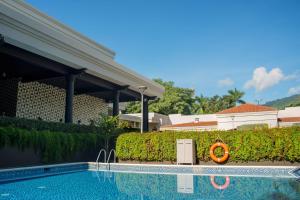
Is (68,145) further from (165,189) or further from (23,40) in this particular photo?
(165,189)

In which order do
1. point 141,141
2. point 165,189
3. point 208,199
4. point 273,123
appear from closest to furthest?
point 208,199
point 165,189
point 141,141
point 273,123

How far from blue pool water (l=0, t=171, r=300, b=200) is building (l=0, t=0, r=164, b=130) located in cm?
492

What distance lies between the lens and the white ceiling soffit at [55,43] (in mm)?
10594

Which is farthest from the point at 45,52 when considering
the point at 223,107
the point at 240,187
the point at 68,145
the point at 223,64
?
the point at 223,107

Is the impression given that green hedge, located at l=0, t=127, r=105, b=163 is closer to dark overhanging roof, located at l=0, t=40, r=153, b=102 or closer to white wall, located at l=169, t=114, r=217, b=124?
dark overhanging roof, located at l=0, t=40, r=153, b=102

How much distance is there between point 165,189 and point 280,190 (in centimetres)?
281

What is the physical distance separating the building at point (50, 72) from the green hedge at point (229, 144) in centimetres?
353

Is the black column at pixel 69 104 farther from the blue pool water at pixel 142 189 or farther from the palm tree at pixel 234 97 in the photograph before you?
the palm tree at pixel 234 97

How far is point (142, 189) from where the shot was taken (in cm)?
771

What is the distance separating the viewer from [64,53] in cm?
1331

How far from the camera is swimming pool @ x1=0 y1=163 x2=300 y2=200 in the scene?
657cm

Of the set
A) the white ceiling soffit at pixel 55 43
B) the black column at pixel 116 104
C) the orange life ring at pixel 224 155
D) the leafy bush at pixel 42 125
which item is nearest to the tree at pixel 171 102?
the white ceiling soffit at pixel 55 43

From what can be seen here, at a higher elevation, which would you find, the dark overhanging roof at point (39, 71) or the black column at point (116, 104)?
the dark overhanging roof at point (39, 71)

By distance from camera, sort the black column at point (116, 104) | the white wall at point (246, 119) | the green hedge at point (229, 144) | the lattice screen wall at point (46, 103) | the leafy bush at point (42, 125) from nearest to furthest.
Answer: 1. the leafy bush at point (42, 125)
2. the green hedge at point (229, 144)
3. the lattice screen wall at point (46, 103)
4. the black column at point (116, 104)
5. the white wall at point (246, 119)
